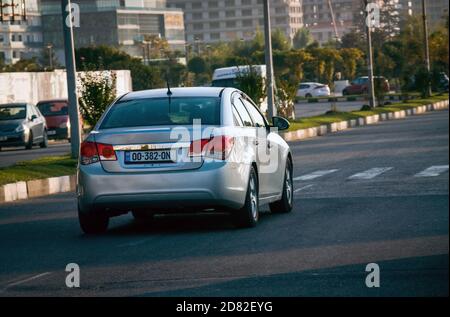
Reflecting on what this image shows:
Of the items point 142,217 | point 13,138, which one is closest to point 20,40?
point 13,138

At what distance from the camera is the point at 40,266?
1130 cm

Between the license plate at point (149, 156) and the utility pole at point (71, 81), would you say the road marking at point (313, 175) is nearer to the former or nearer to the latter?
the utility pole at point (71, 81)

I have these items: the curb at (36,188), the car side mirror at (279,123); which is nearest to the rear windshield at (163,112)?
the car side mirror at (279,123)

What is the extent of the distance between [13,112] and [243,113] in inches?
1076

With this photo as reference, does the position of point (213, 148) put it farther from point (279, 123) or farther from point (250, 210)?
point (279, 123)

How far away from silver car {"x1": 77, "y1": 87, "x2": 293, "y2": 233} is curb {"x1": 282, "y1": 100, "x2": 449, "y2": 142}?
2312cm

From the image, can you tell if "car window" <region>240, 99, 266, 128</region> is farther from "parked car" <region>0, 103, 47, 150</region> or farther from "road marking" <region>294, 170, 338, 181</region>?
"parked car" <region>0, 103, 47, 150</region>

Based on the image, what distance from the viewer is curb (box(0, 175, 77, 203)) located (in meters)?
20.8

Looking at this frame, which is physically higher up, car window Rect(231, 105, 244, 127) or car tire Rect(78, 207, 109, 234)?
car window Rect(231, 105, 244, 127)

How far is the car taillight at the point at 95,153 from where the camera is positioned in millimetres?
13383

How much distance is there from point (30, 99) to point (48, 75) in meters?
2.09

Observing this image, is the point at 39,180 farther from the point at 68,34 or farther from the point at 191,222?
the point at 191,222

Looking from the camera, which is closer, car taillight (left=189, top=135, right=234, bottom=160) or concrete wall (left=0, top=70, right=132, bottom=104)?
car taillight (left=189, top=135, right=234, bottom=160)

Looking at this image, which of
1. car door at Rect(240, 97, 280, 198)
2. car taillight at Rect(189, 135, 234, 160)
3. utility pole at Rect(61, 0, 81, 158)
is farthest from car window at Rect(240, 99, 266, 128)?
utility pole at Rect(61, 0, 81, 158)
